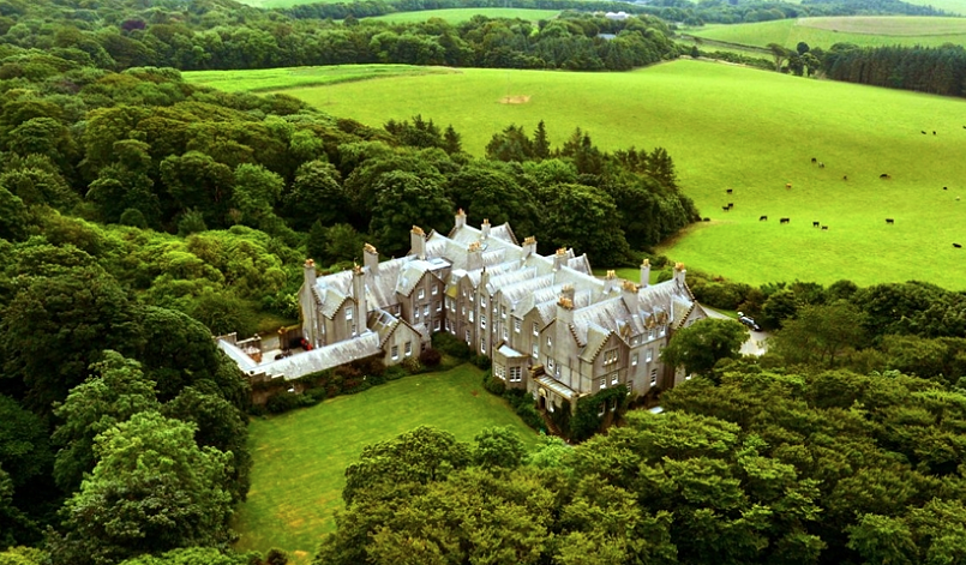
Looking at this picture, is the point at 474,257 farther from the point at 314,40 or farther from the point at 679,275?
the point at 314,40

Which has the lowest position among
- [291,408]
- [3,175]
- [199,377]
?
[291,408]

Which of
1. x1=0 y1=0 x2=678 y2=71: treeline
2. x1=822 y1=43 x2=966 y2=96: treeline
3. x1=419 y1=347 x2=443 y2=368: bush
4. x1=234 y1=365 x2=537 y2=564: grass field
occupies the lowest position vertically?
x1=234 y1=365 x2=537 y2=564: grass field

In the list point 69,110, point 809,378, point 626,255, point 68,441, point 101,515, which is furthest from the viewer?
point 69,110

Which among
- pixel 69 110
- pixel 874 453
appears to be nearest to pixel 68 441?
pixel 874 453

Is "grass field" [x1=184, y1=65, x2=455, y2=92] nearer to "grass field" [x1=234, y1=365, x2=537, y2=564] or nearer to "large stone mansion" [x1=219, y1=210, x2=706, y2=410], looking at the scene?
"large stone mansion" [x1=219, y1=210, x2=706, y2=410]

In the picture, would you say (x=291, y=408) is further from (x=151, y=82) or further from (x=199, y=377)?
(x=151, y=82)

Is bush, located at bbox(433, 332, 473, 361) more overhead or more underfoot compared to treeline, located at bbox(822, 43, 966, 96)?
more underfoot

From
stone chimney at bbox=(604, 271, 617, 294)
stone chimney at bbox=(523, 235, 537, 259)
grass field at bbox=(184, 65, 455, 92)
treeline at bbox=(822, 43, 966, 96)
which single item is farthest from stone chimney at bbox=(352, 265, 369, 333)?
treeline at bbox=(822, 43, 966, 96)
